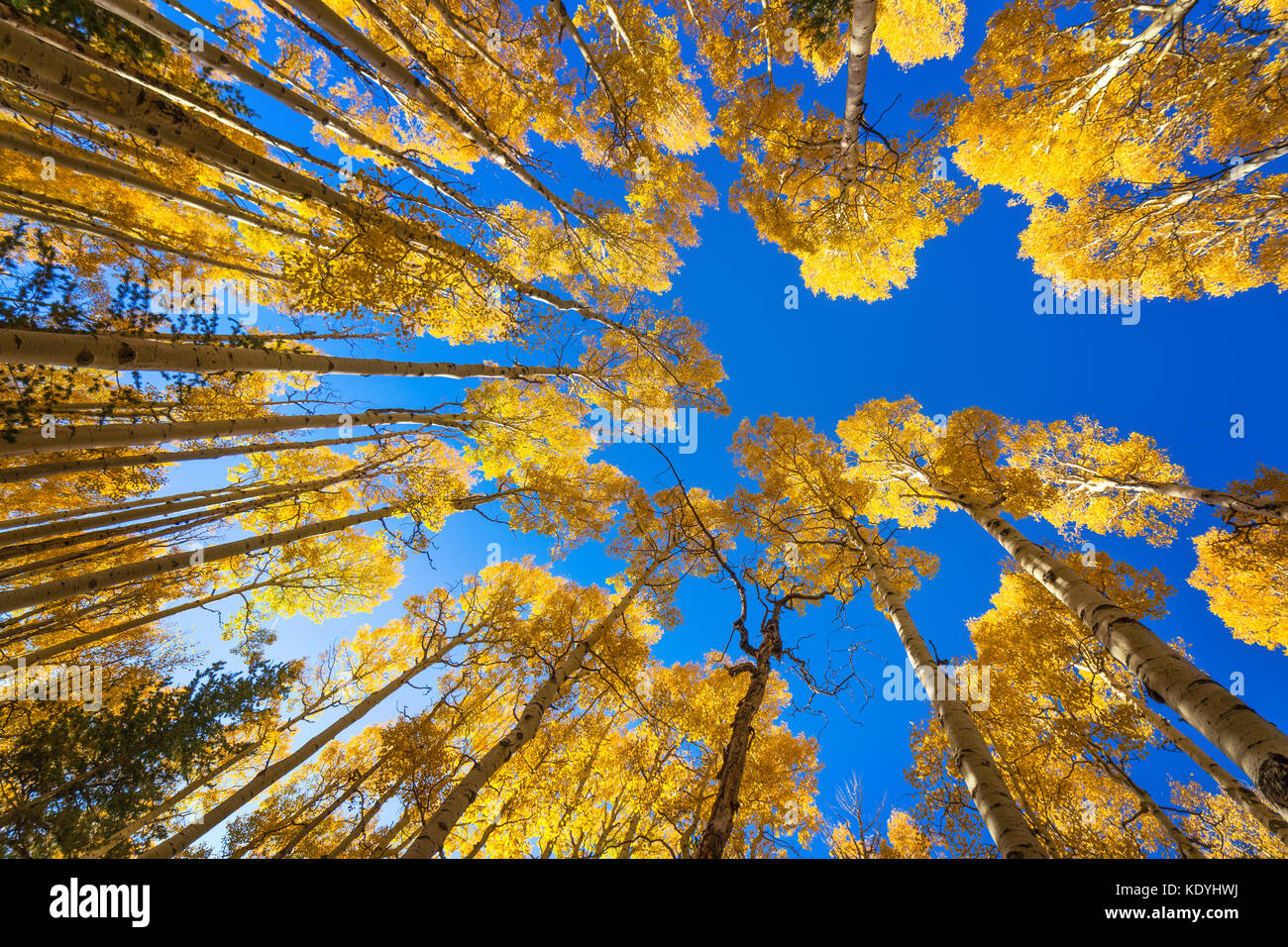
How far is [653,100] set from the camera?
7.71 m

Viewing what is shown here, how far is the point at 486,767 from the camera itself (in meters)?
4.25

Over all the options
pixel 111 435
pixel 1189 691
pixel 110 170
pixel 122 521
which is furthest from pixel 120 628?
pixel 1189 691

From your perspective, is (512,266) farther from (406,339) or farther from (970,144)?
(970,144)

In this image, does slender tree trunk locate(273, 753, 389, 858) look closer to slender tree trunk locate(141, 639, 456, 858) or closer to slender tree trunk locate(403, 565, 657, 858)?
slender tree trunk locate(141, 639, 456, 858)

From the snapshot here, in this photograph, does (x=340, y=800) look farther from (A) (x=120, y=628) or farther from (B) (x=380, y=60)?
(B) (x=380, y=60)

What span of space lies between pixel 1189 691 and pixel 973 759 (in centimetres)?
161

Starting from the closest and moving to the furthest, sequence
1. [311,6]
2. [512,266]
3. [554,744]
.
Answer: [311,6]
[554,744]
[512,266]

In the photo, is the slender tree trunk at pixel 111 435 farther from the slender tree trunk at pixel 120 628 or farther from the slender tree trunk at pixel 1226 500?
the slender tree trunk at pixel 1226 500

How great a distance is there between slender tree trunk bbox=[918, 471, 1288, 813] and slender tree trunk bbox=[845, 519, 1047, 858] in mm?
1352

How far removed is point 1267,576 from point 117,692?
2318cm

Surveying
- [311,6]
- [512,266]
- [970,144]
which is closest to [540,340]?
[512,266]

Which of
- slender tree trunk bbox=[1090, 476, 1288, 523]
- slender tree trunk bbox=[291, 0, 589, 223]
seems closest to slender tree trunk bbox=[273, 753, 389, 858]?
slender tree trunk bbox=[291, 0, 589, 223]

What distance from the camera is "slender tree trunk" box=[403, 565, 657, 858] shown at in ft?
11.6

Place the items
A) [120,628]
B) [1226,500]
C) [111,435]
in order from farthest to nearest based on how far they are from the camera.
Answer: [120,628] → [1226,500] → [111,435]
